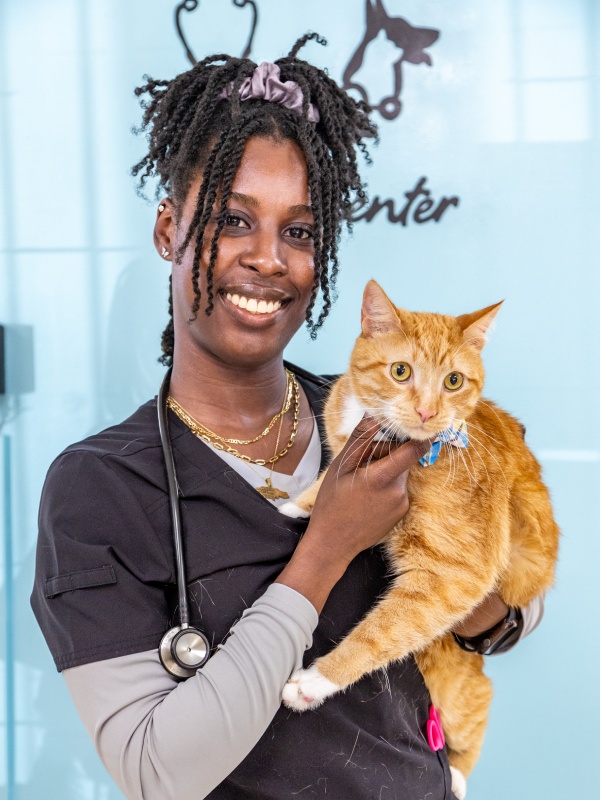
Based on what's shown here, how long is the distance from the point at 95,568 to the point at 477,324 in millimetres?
767

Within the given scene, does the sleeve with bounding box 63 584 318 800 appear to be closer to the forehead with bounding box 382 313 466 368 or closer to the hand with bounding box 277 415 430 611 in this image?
the hand with bounding box 277 415 430 611

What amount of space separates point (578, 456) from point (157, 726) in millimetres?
1641

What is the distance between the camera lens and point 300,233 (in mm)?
1367

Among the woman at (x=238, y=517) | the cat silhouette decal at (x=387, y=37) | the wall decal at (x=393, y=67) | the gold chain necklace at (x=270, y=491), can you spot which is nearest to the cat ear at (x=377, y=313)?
the woman at (x=238, y=517)

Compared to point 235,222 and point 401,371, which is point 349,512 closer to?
point 401,371

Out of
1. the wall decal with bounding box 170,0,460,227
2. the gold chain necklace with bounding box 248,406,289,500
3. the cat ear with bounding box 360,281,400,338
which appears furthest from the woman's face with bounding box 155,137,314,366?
the wall decal with bounding box 170,0,460,227

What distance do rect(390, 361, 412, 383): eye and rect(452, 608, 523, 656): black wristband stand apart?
0.45 metres

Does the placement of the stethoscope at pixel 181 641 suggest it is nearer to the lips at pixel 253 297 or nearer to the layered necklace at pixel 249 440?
the layered necklace at pixel 249 440

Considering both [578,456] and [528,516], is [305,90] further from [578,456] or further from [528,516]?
[578,456]

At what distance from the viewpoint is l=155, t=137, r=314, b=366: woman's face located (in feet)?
4.27

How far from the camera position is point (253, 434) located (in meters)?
1.49

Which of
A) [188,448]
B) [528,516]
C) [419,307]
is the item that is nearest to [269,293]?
[188,448]

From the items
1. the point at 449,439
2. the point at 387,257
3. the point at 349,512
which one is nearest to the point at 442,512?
the point at 449,439

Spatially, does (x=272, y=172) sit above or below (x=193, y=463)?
above
